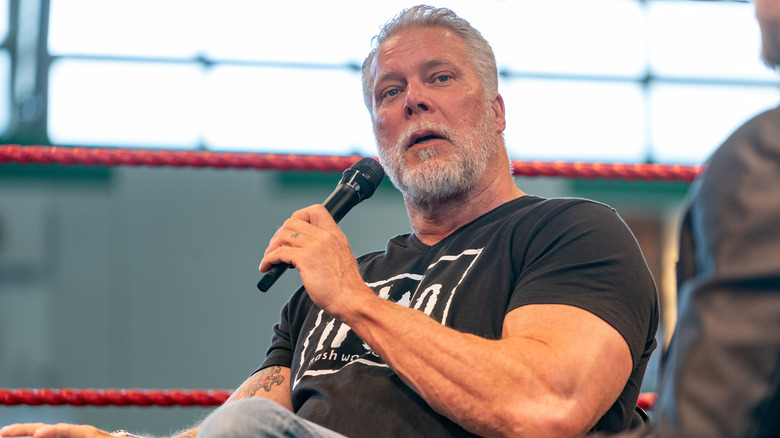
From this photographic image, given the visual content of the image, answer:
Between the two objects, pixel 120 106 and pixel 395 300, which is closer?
pixel 395 300

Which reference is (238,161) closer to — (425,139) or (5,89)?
(425,139)

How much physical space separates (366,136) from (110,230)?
4.80ft

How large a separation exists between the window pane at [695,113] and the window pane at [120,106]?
2631 mm

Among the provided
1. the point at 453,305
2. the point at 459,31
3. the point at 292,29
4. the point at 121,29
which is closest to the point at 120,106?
the point at 121,29

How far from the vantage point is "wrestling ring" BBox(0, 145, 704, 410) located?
146 centimetres

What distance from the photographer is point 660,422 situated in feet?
1.58

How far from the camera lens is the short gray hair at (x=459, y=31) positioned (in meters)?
1.46

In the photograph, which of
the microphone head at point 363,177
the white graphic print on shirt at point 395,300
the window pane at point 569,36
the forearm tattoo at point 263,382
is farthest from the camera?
the window pane at point 569,36

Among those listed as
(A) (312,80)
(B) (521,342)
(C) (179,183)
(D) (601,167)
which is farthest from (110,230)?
(B) (521,342)

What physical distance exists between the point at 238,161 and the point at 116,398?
0.51 metres

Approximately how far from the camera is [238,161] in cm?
153

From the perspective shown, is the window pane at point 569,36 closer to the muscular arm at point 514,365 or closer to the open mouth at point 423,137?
the open mouth at point 423,137

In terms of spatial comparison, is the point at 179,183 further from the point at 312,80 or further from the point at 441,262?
the point at 441,262

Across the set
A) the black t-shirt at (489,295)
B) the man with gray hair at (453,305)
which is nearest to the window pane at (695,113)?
the man with gray hair at (453,305)
